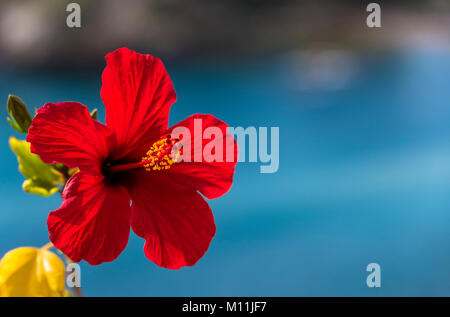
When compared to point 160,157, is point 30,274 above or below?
below

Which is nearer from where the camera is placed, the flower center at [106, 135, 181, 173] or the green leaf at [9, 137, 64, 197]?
the flower center at [106, 135, 181, 173]

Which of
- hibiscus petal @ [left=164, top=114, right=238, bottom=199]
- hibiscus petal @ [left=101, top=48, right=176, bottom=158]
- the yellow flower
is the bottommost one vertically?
the yellow flower

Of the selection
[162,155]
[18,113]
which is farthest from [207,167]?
[18,113]

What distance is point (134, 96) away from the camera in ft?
1.70

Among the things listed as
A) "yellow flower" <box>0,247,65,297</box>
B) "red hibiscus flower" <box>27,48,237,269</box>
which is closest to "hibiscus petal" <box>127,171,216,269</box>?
"red hibiscus flower" <box>27,48,237,269</box>

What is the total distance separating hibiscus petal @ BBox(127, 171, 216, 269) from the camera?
19.5 inches

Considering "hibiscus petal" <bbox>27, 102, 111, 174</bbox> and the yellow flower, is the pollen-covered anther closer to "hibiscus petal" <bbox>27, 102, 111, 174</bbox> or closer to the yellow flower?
"hibiscus petal" <bbox>27, 102, 111, 174</bbox>

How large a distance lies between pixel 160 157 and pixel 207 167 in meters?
0.05

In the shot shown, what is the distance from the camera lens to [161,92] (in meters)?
0.53

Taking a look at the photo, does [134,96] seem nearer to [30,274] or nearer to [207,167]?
[207,167]
